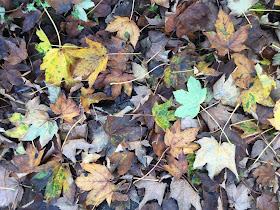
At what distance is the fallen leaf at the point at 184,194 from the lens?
4.72ft

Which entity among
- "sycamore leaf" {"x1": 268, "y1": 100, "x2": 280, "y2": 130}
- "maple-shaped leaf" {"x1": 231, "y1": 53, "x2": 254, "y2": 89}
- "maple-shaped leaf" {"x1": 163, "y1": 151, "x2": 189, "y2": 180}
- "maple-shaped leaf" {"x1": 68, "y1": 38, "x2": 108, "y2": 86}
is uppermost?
"maple-shaped leaf" {"x1": 68, "y1": 38, "x2": 108, "y2": 86}

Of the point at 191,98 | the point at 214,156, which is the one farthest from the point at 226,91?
the point at 214,156

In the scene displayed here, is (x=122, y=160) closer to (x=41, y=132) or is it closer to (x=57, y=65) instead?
(x=41, y=132)

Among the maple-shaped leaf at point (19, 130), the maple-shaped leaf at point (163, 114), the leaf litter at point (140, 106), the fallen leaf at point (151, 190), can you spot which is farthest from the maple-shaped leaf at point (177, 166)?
the maple-shaped leaf at point (19, 130)

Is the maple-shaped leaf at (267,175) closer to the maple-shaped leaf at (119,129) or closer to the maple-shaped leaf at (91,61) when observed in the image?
the maple-shaped leaf at (119,129)

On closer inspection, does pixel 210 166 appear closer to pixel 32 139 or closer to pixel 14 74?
pixel 32 139

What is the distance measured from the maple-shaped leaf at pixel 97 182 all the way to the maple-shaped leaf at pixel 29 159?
12.4 inches

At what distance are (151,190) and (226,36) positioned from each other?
45.9 inches

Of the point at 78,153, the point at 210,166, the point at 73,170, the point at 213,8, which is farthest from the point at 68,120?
the point at 213,8

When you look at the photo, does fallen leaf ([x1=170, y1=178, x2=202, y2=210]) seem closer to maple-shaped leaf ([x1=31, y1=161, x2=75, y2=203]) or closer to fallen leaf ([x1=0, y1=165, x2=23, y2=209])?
maple-shaped leaf ([x1=31, y1=161, x2=75, y2=203])

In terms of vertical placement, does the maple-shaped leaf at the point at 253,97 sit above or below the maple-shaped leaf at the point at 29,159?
above

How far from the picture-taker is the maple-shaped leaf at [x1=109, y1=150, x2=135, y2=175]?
1459mm

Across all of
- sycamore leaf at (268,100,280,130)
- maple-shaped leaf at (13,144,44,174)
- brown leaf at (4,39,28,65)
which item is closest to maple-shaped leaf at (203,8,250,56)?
sycamore leaf at (268,100,280,130)

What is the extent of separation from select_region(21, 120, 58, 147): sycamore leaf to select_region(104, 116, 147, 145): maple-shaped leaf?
41 centimetres
